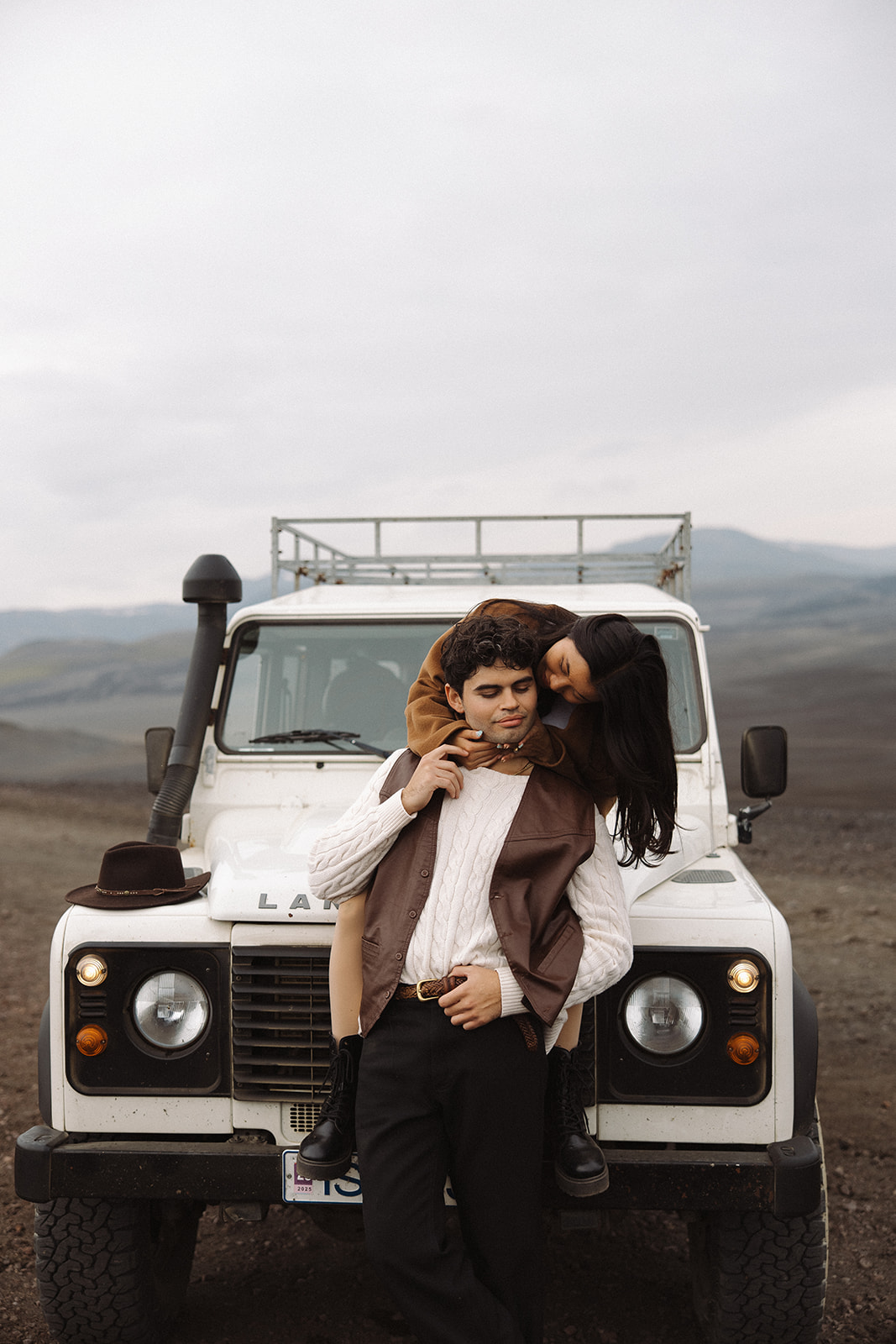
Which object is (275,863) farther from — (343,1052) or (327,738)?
(327,738)

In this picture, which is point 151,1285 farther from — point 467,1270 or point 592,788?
point 592,788

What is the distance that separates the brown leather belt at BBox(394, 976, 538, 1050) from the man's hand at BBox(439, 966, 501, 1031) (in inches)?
0.8

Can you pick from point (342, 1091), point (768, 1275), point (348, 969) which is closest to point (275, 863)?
point (348, 969)

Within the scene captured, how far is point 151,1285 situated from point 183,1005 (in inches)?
37.7

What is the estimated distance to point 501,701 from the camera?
2.43 metres

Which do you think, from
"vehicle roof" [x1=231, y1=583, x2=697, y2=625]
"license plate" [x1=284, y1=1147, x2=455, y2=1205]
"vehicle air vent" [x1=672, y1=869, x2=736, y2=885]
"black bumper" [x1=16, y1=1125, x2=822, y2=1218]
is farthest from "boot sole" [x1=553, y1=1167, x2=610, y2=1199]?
"vehicle roof" [x1=231, y1=583, x2=697, y2=625]

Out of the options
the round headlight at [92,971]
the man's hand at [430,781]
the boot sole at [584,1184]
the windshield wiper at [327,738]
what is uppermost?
the man's hand at [430,781]

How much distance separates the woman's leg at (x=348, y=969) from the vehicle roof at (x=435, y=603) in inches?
69.3

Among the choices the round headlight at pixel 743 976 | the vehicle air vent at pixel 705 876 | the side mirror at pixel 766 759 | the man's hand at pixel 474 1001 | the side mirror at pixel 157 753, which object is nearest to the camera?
the man's hand at pixel 474 1001

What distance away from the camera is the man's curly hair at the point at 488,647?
2398mm

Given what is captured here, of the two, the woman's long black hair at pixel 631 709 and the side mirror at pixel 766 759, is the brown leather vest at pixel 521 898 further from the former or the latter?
the side mirror at pixel 766 759

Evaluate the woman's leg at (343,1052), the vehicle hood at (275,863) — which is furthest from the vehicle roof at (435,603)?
the woman's leg at (343,1052)

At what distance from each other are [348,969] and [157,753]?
1.95 meters

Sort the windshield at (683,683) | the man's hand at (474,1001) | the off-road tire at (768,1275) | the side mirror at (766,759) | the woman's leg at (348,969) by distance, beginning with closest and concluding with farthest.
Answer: the man's hand at (474,1001) < the woman's leg at (348,969) < the off-road tire at (768,1275) < the side mirror at (766,759) < the windshield at (683,683)
